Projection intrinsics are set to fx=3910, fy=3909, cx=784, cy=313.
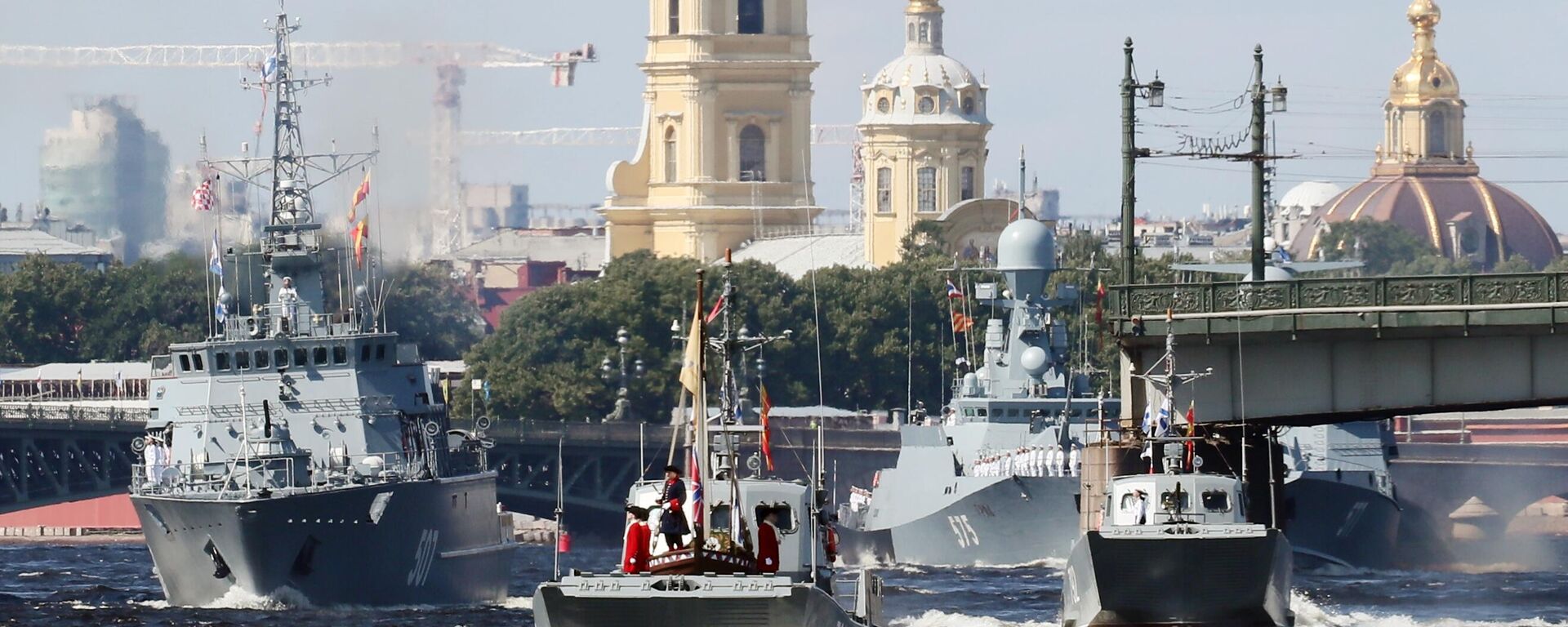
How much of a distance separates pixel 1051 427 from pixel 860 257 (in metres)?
80.4

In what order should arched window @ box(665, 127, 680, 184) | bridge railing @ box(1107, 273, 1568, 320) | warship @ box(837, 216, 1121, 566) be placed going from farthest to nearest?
arched window @ box(665, 127, 680, 184)
warship @ box(837, 216, 1121, 566)
bridge railing @ box(1107, 273, 1568, 320)

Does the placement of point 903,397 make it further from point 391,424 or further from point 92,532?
point 391,424

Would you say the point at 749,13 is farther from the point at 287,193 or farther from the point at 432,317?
the point at 287,193

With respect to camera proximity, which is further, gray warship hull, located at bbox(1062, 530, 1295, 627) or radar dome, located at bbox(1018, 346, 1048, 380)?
radar dome, located at bbox(1018, 346, 1048, 380)

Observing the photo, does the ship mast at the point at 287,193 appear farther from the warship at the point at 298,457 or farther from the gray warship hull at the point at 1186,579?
the gray warship hull at the point at 1186,579

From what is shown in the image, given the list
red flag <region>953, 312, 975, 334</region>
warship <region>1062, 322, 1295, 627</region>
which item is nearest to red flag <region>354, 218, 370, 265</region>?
red flag <region>953, 312, 975, 334</region>

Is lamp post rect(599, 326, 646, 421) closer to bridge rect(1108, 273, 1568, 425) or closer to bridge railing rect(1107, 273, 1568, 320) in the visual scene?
bridge railing rect(1107, 273, 1568, 320)

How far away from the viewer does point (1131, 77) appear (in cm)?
8088

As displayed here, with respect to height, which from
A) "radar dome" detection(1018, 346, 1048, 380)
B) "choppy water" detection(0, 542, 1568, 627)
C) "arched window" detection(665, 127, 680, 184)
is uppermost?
"arched window" detection(665, 127, 680, 184)

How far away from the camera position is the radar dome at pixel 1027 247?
11206 cm

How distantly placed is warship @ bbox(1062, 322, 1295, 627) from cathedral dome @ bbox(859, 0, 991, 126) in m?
117

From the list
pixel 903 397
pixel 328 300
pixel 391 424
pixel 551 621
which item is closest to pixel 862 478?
pixel 903 397

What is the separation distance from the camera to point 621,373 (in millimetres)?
148625

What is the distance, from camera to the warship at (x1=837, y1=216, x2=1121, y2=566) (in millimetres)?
104250
